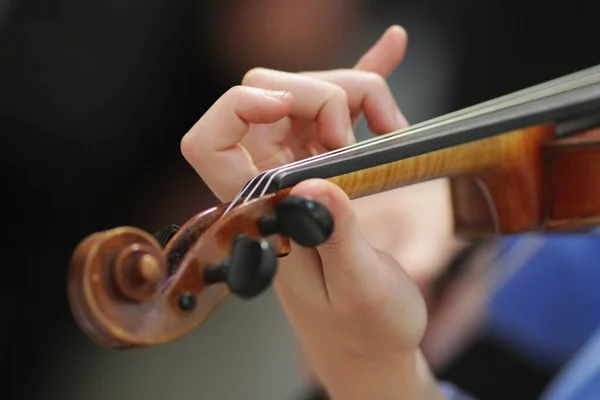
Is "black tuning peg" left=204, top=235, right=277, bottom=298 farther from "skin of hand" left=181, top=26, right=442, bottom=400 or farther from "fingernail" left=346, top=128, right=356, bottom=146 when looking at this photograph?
"fingernail" left=346, top=128, right=356, bottom=146

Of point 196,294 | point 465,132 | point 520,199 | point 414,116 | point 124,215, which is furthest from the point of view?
point 414,116

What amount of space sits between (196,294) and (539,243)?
84 cm

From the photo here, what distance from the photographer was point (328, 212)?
0.93 feet

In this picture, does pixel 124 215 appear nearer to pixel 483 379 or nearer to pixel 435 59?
pixel 483 379

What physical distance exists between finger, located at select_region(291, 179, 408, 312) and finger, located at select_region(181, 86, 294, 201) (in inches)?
3.9

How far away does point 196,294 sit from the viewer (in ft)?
0.97

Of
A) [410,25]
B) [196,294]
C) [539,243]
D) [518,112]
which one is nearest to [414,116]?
[539,243]

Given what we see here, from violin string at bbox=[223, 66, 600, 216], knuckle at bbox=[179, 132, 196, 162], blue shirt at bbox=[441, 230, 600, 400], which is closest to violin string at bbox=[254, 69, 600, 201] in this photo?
violin string at bbox=[223, 66, 600, 216]

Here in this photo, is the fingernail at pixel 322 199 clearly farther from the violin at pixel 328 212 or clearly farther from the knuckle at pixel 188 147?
the knuckle at pixel 188 147

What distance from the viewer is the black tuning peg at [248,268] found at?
267 millimetres

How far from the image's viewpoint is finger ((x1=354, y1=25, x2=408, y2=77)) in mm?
598

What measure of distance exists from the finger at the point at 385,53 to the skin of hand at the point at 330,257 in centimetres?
6

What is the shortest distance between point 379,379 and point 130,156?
50cm

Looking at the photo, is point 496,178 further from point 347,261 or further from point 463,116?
point 347,261
